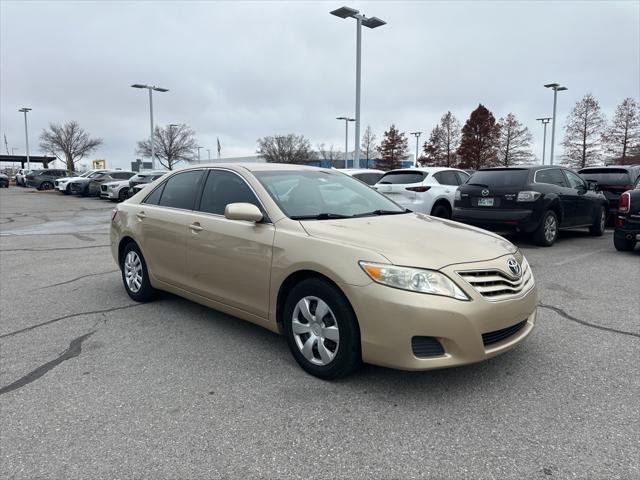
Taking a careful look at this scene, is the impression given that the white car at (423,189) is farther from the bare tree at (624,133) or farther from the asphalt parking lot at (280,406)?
the bare tree at (624,133)

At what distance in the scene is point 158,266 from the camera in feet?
15.8

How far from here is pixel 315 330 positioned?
3291 millimetres

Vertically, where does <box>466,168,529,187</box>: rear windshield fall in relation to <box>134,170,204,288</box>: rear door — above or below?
above

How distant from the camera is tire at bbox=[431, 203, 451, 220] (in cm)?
→ 1086

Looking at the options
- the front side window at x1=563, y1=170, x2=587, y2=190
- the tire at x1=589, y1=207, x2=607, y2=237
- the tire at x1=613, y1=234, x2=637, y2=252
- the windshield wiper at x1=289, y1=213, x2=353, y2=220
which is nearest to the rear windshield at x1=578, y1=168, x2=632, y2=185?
the tire at x1=589, y1=207, x2=607, y2=237

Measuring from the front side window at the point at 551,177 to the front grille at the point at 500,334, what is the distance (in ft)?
20.5

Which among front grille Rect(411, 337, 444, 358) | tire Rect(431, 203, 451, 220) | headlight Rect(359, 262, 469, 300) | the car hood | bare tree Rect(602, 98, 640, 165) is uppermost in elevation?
bare tree Rect(602, 98, 640, 165)

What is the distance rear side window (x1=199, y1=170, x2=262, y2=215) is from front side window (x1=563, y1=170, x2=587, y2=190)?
25.6ft

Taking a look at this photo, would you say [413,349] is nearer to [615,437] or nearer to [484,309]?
[484,309]

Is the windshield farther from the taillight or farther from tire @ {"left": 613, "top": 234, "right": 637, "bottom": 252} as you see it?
tire @ {"left": 613, "top": 234, "right": 637, "bottom": 252}

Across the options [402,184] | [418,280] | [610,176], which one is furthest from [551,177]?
[418,280]

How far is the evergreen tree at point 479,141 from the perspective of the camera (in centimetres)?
5350

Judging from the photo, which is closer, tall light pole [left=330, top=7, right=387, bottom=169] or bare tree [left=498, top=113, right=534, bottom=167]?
tall light pole [left=330, top=7, right=387, bottom=169]

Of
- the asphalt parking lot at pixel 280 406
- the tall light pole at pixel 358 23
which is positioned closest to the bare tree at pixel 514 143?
the tall light pole at pixel 358 23
